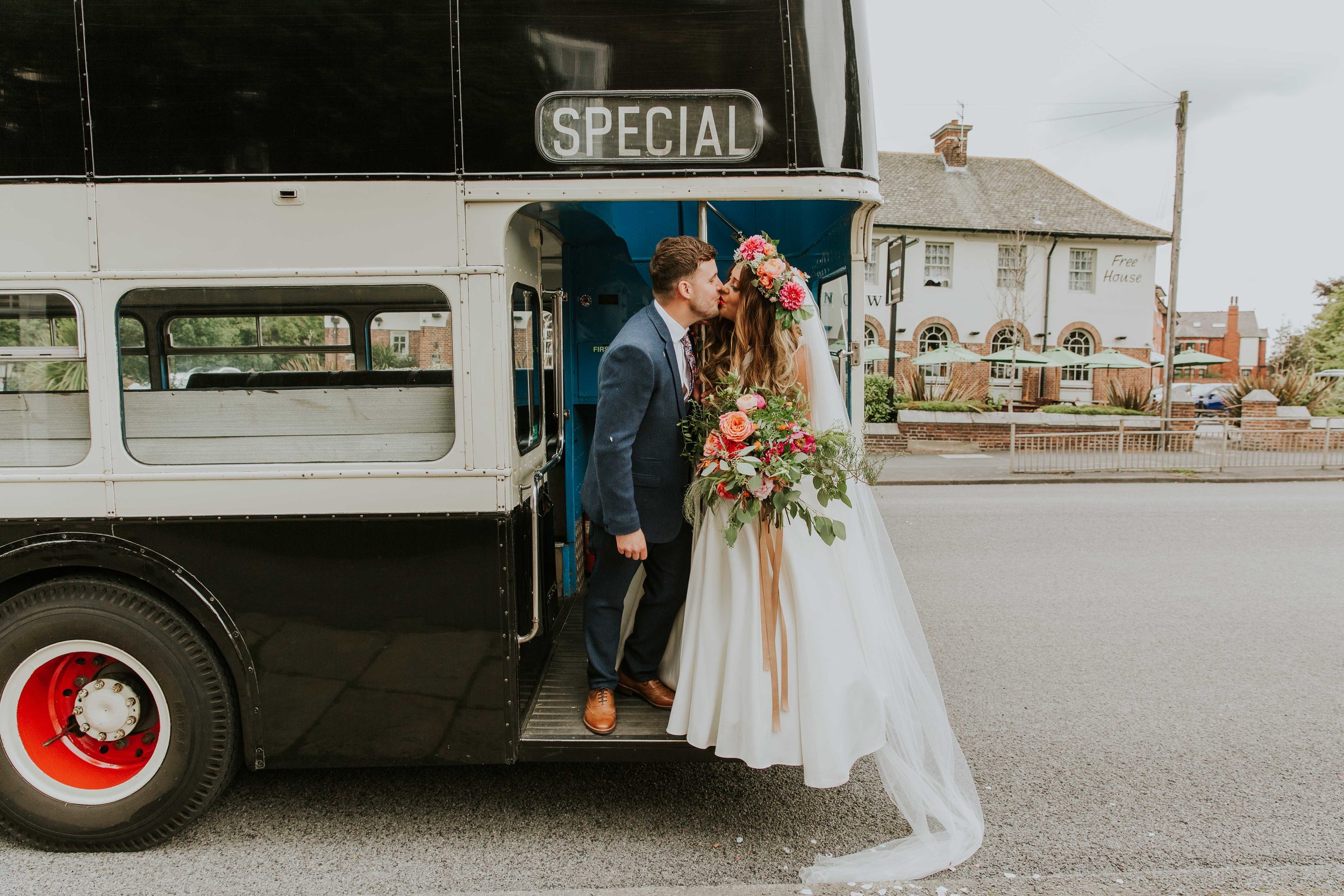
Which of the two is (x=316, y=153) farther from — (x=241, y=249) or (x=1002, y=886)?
(x=1002, y=886)

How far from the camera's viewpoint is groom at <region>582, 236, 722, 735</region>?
10.1ft

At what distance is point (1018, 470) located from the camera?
14.1 meters

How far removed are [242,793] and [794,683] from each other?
235 cm

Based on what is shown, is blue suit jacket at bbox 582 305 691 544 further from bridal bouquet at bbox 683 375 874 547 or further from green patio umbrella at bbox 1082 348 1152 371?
green patio umbrella at bbox 1082 348 1152 371

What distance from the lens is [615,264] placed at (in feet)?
16.2

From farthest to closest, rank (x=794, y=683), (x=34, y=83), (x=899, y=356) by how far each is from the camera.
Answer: (x=899, y=356), (x=794, y=683), (x=34, y=83)

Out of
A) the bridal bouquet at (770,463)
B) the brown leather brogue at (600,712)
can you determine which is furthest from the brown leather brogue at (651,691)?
the bridal bouquet at (770,463)

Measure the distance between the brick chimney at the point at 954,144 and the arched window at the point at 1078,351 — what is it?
7.18 m

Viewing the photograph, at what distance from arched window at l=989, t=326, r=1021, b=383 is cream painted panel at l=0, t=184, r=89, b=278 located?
27.8 meters

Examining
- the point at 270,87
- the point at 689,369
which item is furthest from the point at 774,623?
the point at 270,87

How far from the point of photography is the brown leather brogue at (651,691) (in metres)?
3.42

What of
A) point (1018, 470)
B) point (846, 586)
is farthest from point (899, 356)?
point (846, 586)

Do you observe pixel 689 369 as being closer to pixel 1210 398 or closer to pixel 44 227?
pixel 44 227

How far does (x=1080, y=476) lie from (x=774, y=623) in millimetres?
12450
